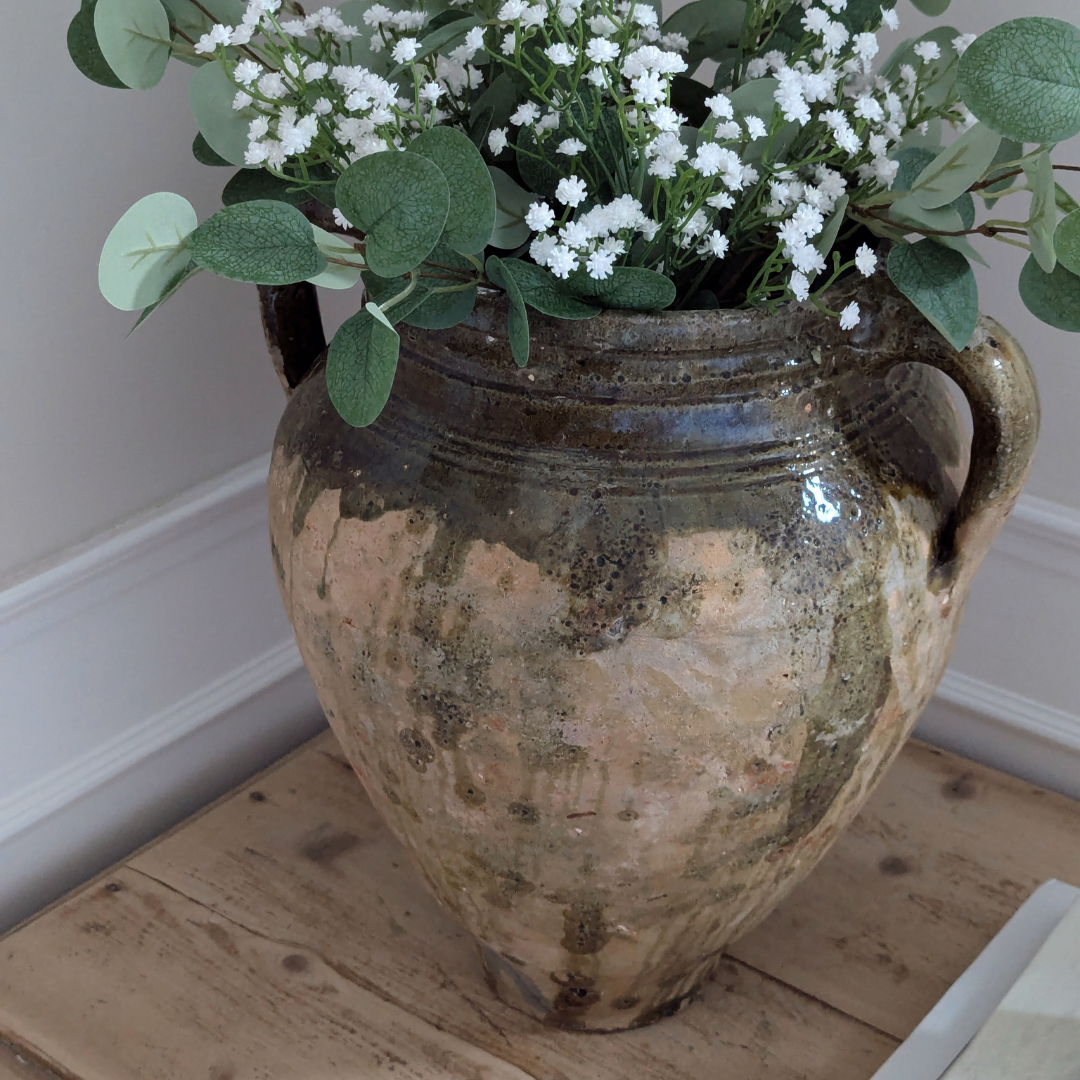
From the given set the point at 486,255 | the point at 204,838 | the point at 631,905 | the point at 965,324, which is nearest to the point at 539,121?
the point at 486,255

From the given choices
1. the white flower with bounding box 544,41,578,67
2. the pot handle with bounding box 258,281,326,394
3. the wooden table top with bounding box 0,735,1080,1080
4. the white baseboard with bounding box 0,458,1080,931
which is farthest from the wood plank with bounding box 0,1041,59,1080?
the white flower with bounding box 544,41,578,67

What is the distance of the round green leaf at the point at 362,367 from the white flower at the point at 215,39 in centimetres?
13

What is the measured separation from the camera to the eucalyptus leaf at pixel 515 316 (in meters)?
0.51

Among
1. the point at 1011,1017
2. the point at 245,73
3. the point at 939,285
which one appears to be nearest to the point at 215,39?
the point at 245,73

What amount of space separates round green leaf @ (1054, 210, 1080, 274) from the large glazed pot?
3.4 inches

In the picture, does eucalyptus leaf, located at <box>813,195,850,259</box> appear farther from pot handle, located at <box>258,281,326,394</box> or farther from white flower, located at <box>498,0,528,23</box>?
pot handle, located at <box>258,281,326,394</box>

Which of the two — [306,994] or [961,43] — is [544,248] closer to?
[961,43]

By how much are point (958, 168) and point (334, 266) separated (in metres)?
0.28

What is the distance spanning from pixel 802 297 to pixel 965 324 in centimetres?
8

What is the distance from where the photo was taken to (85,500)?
909mm

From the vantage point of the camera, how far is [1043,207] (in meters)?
0.51

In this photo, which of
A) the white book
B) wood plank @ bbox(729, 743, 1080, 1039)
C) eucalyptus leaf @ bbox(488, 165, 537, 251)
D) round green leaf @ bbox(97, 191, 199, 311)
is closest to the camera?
round green leaf @ bbox(97, 191, 199, 311)

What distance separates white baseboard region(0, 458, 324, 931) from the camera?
908 mm

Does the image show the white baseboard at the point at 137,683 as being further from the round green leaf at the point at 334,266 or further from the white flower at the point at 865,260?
the white flower at the point at 865,260
